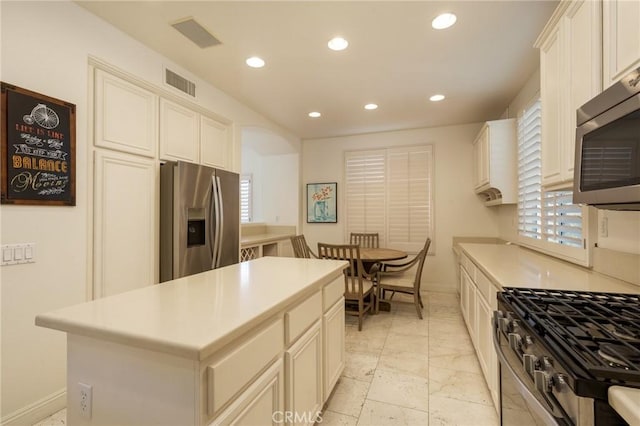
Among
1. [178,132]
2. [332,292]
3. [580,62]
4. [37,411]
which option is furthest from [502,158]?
[37,411]

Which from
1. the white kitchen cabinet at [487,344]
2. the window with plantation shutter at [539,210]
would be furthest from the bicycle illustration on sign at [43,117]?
the window with plantation shutter at [539,210]

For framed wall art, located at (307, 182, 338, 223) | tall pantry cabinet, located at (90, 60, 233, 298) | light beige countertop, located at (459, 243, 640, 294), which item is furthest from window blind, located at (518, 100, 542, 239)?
tall pantry cabinet, located at (90, 60, 233, 298)

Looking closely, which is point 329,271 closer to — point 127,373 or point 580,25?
point 127,373

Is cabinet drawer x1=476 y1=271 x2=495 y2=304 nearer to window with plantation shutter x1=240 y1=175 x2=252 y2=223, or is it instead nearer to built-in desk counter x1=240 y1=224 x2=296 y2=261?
built-in desk counter x1=240 y1=224 x2=296 y2=261

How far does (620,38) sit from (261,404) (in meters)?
2.13

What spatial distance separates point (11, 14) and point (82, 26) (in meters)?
0.41

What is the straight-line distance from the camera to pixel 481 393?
2074 millimetres

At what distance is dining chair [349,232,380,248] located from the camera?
497 centimetres

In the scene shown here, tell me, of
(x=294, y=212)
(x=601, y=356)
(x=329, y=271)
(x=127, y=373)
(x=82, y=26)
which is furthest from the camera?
(x=294, y=212)

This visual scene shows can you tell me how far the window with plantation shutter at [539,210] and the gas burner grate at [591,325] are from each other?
0.93 meters

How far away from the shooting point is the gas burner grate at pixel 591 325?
29.4 inches

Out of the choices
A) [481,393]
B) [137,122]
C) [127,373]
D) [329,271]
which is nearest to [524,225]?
[481,393]

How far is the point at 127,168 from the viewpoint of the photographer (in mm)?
2383

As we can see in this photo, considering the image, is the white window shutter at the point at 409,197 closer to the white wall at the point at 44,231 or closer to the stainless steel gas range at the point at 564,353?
the stainless steel gas range at the point at 564,353
